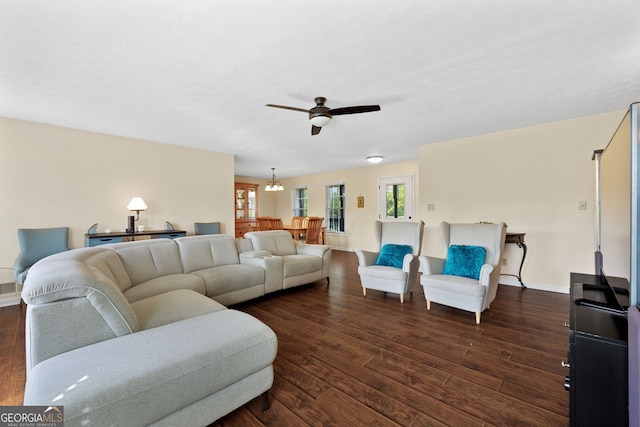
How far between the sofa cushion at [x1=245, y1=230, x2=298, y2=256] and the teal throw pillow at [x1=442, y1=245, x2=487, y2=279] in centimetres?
236

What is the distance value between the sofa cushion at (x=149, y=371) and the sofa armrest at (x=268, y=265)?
6.14 ft

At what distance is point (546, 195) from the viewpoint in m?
3.84

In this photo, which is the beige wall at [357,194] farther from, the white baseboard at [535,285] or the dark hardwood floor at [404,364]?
the dark hardwood floor at [404,364]

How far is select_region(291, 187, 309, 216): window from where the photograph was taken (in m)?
8.83

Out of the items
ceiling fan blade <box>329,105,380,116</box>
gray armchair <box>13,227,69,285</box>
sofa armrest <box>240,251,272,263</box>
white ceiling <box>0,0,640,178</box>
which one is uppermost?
white ceiling <box>0,0,640,178</box>

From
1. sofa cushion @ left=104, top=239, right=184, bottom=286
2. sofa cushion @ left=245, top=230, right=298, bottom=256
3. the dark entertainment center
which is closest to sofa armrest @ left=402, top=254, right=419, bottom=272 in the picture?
sofa cushion @ left=245, top=230, right=298, bottom=256

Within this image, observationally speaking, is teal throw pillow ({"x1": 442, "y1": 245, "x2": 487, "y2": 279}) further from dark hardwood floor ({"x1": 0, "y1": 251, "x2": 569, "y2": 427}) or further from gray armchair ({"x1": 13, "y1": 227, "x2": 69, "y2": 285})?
gray armchair ({"x1": 13, "y1": 227, "x2": 69, "y2": 285})

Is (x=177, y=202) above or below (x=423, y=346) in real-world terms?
above

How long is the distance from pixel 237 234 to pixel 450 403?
21.2 feet

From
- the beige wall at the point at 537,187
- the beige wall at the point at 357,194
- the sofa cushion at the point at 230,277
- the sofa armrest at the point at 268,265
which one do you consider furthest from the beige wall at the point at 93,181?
the beige wall at the point at 537,187

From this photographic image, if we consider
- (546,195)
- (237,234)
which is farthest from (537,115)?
(237,234)

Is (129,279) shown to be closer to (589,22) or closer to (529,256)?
(589,22)

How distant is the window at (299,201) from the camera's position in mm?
8828

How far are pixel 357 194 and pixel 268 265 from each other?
14.6 ft
